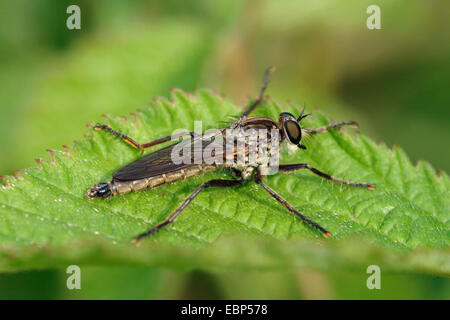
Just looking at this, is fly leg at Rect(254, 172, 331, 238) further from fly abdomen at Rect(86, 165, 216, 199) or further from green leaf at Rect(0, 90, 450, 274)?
fly abdomen at Rect(86, 165, 216, 199)

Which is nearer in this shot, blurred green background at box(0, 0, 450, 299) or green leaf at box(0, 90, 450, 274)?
green leaf at box(0, 90, 450, 274)

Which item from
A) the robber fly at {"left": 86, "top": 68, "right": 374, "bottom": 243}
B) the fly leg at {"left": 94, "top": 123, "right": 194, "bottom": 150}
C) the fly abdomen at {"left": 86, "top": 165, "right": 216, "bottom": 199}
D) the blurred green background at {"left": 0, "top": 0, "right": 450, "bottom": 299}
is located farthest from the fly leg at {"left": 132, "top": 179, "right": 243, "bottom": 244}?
the blurred green background at {"left": 0, "top": 0, "right": 450, "bottom": 299}

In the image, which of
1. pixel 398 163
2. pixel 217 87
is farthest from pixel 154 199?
pixel 217 87

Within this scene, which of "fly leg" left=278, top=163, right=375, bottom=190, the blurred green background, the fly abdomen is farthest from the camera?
the blurred green background

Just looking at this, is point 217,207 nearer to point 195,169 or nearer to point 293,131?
point 195,169

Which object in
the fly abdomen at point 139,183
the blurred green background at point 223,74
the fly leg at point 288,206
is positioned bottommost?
the fly leg at point 288,206

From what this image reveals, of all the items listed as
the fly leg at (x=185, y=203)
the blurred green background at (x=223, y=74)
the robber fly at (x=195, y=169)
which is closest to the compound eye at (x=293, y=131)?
the robber fly at (x=195, y=169)

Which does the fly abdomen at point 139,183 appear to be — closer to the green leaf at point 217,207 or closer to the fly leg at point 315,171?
the green leaf at point 217,207
